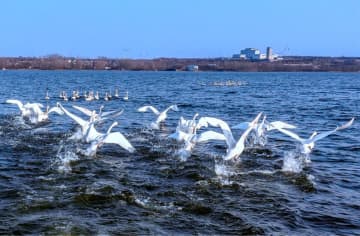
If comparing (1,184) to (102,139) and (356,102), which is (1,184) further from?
(356,102)

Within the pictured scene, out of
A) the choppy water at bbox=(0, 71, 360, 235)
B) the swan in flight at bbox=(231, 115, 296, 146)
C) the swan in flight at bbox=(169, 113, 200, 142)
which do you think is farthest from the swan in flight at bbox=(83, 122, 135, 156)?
the swan in flight at bbox=(231, 115, 296, 146)

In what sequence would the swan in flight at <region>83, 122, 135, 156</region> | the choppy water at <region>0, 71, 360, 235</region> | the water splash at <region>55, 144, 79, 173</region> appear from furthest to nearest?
the swan in flight at <region>83, 122, 135, 156</region> < the water splash at <region>55, 144, 79, 173</region> < the choppy water at <region>0, 71, 360, 235</region>

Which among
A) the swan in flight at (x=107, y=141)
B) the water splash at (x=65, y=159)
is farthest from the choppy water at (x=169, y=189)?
the swan in flight at (x=107, y=141)

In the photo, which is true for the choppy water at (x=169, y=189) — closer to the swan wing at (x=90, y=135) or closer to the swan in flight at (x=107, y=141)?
the swan in flight at (x=107, y=141)

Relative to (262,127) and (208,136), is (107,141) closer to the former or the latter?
(208,136)

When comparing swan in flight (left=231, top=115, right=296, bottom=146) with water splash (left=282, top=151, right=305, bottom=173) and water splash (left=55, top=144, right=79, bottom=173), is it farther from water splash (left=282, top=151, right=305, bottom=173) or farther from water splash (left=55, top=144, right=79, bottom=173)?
water splash (left=55, top=144, right=79, bottom=173)

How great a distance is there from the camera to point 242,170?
675 inches

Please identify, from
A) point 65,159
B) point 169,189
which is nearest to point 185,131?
point 65,159

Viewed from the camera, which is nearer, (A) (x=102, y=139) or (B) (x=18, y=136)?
(A) (x=102, y=139)

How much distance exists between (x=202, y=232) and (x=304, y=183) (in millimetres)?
5548

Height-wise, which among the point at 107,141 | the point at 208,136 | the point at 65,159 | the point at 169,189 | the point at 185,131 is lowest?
the point at 169,189

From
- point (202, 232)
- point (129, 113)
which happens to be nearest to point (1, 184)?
point (202, 232)

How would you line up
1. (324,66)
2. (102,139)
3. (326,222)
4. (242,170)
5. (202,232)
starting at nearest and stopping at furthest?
(202,232)
(326,222)
(242,170)
(102,139)
(324,66)

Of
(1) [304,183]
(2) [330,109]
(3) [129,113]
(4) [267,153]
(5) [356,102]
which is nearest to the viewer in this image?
(1) [304,183]
